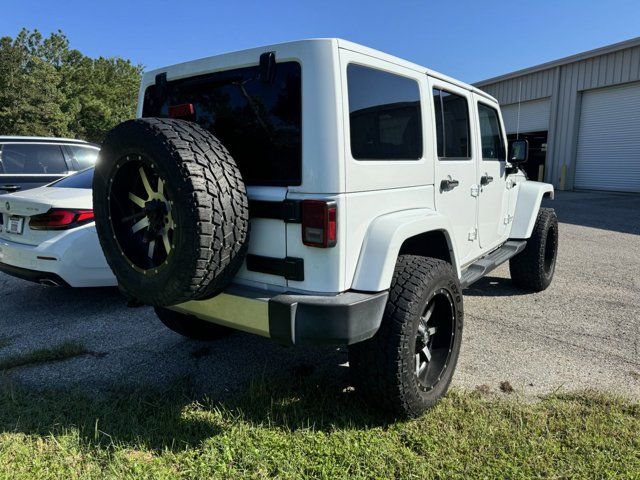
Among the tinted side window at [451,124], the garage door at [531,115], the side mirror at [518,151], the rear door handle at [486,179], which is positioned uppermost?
the garage door at [531,115]

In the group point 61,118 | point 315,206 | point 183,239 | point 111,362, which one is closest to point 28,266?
point 111,362

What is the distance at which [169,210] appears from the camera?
2.25 meters

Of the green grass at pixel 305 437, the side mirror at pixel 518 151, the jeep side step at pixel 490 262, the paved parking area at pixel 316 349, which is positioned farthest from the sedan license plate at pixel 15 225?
the side mirror at pixel 518 151

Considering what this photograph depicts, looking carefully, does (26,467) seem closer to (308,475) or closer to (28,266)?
(308,475)

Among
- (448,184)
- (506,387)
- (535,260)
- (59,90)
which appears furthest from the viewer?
(59,90)

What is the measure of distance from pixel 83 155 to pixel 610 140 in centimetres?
1683

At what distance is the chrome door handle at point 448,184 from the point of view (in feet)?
10.1

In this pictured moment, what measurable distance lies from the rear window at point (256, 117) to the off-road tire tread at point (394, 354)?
31.8 inches

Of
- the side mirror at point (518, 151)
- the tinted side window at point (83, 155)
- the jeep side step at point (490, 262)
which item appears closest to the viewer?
the jeep side step at point (490, 262)

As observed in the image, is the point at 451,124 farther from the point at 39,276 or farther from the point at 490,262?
the point at 39,276

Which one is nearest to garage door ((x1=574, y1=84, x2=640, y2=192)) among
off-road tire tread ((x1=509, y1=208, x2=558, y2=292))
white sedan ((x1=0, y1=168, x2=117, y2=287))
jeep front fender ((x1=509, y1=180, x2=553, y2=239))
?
off-road tire tread ((x1=509, y1=208, x2=558, y2=292))

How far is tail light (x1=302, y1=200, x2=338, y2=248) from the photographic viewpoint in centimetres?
218

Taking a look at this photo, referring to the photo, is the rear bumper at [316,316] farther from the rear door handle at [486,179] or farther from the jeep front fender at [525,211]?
the jeep front fender at [525,211]

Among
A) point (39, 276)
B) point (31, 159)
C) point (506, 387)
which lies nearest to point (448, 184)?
point (506, 387)
